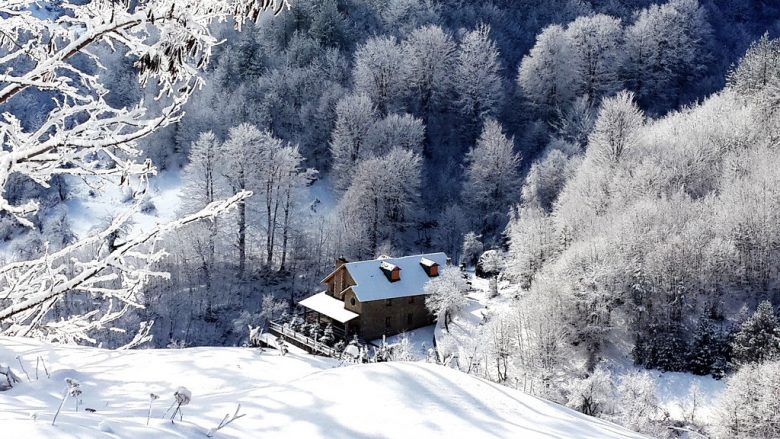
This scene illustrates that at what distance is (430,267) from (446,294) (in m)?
3.13

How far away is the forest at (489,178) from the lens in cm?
2292

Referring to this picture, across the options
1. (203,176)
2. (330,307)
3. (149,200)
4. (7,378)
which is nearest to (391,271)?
(330,307)

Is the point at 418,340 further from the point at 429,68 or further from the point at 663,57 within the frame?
the point at 663,57

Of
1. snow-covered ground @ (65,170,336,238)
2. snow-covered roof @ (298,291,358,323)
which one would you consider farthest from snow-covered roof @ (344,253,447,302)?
snow-covered ground @ (65,170,336,238)

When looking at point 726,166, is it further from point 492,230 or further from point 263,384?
point 263,384

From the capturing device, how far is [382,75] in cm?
4453

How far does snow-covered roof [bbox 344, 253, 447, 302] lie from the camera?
27578 millimetres

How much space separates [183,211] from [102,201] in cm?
674

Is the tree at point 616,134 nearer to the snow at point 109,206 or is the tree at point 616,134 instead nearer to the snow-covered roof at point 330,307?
the snow-covered roof at point 330,307

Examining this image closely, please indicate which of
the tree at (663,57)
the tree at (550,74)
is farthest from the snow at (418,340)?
the tree at (663,57)

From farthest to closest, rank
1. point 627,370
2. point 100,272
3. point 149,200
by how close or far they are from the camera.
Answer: point 149,200 < point 627,370 < point 100,272

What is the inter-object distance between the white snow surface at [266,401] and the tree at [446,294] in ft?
66.2

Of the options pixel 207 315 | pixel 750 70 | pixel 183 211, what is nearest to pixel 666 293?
pixel 750 70

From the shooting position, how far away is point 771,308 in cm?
2073
